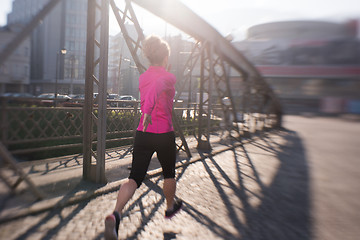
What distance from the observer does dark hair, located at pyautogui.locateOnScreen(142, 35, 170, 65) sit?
2.49 m

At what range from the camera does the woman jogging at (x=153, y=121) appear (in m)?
2.31

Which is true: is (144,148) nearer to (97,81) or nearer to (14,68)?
(14,68)

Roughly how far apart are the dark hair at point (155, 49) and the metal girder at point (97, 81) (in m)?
1.37

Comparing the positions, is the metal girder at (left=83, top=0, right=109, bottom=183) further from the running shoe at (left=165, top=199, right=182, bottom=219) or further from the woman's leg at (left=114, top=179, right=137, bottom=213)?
the woman's leg at (left=114, top=179, right=137, bottom=213)

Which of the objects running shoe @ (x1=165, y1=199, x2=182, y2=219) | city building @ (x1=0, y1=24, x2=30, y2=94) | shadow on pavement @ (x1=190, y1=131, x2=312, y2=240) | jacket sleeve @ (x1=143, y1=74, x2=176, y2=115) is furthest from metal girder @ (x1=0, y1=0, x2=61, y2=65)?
shadow on pavement @ (x1=190, y1=131, x2=312, y2=240)

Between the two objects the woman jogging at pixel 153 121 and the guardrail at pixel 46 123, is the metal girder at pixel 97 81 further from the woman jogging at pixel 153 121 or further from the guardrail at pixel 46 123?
the woman jogging at pixel 153 121

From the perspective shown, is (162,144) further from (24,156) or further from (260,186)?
(24,156)

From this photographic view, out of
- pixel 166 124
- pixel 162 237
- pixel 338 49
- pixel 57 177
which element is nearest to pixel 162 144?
pixel 166 124

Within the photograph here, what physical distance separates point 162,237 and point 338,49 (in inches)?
85.0

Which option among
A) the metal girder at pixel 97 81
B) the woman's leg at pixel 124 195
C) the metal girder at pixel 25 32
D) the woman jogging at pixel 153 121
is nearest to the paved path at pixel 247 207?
the woman's leg at pixel 124 195

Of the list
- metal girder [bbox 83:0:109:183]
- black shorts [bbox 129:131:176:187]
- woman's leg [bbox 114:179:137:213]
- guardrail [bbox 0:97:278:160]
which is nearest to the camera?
woman's leg [bbox 114:179:137:213]

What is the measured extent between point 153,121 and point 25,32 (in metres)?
1.60

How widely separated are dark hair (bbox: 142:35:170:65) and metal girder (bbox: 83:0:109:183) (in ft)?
4.49

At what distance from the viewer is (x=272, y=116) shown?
47.9 ft
